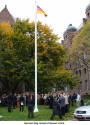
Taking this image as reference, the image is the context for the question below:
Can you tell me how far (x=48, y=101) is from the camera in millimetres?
21703

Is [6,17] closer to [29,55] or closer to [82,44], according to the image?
[29,55]

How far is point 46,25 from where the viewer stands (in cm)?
2881

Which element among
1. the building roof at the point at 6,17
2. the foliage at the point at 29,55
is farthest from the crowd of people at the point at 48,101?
the building roof at the point at 6,17

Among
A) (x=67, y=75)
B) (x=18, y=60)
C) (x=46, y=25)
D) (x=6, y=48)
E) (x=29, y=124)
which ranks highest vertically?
(x=46, y=25)

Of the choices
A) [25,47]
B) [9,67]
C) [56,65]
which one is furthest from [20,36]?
[56,65]

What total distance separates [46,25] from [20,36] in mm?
4227

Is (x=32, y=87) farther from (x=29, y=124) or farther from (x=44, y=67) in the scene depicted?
(x=29, y=124)

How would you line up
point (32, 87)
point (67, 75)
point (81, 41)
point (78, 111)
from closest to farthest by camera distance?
point (78, 111) → point (81, 41) → point (67, 75) → point (32, 87)

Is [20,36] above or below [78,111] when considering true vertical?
above

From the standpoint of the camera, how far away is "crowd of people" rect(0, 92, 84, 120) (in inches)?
540

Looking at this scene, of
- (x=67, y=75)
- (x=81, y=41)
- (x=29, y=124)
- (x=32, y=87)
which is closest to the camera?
(x=29, y=124)

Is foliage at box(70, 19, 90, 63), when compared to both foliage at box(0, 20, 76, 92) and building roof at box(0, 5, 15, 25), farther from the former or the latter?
building roof at box(0, 5, 15, 25)

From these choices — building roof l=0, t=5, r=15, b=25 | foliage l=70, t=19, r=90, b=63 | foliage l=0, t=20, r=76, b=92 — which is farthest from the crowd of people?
building roof l=0, t=5, r=15, b=25

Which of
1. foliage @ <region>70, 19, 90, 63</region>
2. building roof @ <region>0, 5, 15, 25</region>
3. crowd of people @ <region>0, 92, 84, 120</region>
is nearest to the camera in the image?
crowd of people @ <region>0, 92, 84, 120</region>
